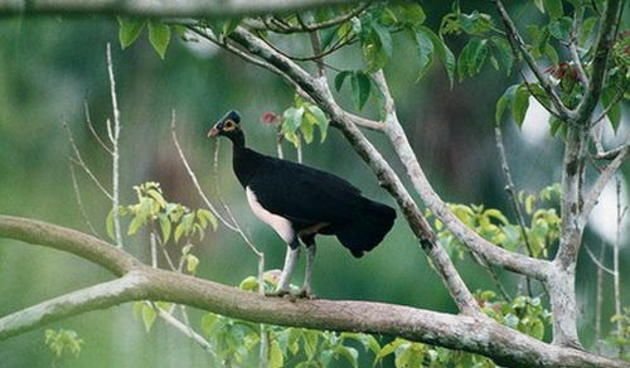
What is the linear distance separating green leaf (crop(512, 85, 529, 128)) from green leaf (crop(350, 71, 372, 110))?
0.25 meters

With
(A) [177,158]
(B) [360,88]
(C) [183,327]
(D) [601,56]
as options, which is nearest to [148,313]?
(C) [183,327]

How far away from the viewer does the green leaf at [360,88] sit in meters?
1.94

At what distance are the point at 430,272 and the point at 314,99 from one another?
2.61 metres

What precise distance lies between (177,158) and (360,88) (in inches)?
106

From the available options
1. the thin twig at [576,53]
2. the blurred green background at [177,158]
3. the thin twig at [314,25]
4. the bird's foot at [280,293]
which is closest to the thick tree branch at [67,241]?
the bird's foot at [280,293]

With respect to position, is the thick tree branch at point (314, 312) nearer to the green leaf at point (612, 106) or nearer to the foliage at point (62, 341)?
the green leaf at point (612, 106)

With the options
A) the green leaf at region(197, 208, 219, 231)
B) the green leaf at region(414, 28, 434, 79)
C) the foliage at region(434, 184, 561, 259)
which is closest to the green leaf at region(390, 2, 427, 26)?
the green leaf at region(414, 28, 434, 79)

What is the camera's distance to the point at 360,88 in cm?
196

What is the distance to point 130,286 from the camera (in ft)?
6.23

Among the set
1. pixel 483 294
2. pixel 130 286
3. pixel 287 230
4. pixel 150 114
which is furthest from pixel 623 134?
pixel 130 286

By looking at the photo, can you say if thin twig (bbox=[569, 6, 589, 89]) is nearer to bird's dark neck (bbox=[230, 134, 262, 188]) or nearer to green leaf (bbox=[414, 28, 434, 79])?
green leaf (bbox=[414, 28, 434, 79])

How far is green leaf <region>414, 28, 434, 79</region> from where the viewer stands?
1.89m

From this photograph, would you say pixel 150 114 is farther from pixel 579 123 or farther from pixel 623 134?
pixel 579 123

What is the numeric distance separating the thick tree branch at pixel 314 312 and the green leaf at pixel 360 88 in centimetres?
30
